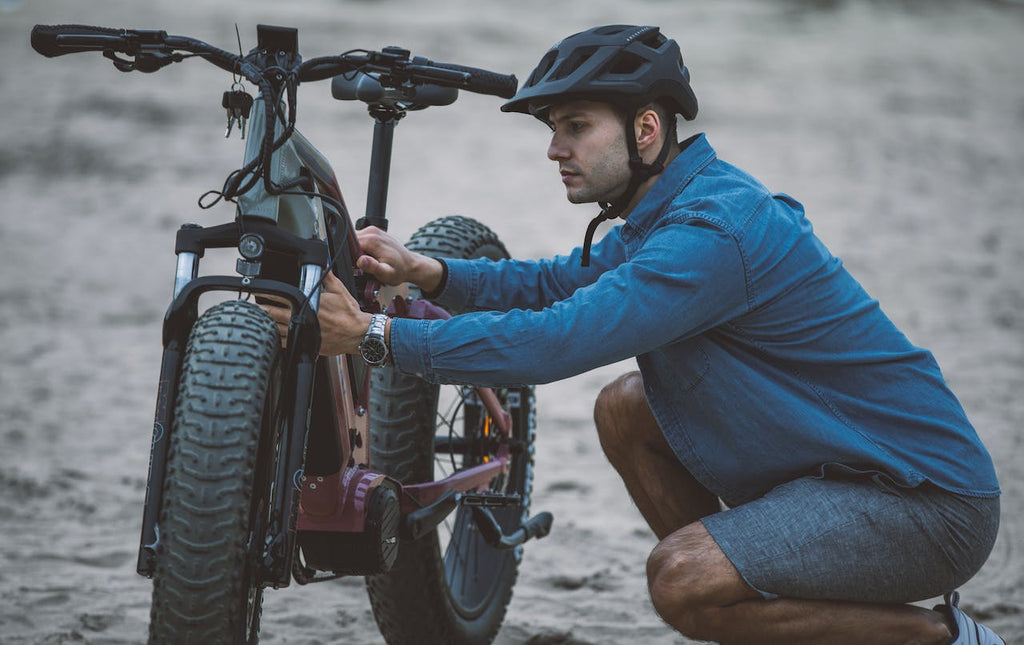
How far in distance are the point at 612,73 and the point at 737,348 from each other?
721 mm

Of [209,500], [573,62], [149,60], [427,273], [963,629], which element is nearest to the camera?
[209,500]

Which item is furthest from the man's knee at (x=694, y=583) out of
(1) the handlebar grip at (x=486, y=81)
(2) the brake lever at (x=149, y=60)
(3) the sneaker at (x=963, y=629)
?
(2) the brake lever at (x=149, y=60)

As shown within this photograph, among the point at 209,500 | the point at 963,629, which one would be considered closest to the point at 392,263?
the point at 209,500

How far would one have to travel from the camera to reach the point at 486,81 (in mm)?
2758

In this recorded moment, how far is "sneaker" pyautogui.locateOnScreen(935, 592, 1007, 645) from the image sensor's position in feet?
9.41

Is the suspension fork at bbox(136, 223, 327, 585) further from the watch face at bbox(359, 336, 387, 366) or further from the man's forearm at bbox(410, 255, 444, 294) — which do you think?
the man's forearm at bbox(410, 255, 444, 294)

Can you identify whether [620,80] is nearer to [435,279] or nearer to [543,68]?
[543,68]

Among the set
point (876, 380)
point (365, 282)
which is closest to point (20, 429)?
point (365, 282)

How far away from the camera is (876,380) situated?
2.90 metres

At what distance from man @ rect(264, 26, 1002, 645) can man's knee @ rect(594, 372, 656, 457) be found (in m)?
0.34

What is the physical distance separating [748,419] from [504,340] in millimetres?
643

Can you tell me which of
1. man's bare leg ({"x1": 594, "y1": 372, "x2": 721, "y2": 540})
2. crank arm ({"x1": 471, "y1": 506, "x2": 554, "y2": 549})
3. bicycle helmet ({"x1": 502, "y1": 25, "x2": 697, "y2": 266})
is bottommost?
crank arm ({"x1": 471, "y1": 506, "x2": 554, "y2": 549})

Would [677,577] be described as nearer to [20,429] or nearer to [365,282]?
[365,282]

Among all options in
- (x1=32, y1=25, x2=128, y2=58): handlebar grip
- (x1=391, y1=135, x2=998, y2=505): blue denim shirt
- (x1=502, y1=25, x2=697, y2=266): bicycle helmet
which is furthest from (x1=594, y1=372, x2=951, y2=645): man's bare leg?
(x1=32, y1=25, x2=128, y2=58): handlebar grip
